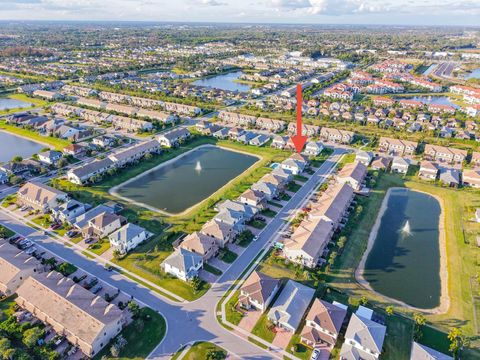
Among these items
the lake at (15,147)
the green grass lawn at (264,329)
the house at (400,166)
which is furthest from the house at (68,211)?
the house at (400,166)

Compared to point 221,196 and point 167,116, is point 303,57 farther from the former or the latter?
point 221,196

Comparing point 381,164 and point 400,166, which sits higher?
point 381,164

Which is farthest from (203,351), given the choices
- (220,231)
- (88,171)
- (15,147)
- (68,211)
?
(15,147)

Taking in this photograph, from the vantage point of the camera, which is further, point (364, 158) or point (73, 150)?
point (73, 150)

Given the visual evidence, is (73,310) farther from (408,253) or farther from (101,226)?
(408,253)

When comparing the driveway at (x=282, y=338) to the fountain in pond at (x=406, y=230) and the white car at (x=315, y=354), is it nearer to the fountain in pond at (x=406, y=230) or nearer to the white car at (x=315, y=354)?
the white car at (x=315, y=354)
